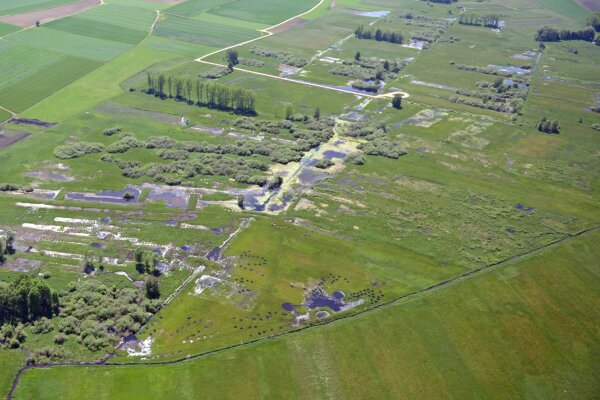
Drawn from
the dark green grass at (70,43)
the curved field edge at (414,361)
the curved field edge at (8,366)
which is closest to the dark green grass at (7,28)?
the dark green grass at (70,43)

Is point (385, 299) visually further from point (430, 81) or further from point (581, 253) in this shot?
point (430, 81)

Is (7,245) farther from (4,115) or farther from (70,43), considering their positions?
(70,43)

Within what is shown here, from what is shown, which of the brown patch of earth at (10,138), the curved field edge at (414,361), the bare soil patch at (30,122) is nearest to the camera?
the curved field edge at (414,361)

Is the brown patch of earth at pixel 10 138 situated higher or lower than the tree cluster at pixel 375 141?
lower

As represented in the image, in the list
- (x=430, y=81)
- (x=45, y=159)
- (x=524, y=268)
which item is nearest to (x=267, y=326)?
(x=524, y=268)

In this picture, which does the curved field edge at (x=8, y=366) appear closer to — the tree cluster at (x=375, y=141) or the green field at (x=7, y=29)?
the tree cluster at (x=375, y=141)

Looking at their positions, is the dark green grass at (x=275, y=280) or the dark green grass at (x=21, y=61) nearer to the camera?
the dark green grass at (x=275, y=280)

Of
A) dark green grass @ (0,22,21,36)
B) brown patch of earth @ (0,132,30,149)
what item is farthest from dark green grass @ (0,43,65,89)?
brown patch of earth @ (0,132,30,149)

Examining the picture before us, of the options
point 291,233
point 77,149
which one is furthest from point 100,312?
point 77,149
